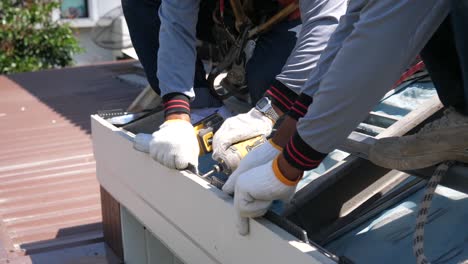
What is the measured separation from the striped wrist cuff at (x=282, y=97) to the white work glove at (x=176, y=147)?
0.92 ft

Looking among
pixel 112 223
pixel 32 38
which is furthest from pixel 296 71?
pixel 32 38

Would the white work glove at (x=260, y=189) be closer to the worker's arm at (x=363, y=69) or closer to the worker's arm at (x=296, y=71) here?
the worker's arm at (x=363, y=69)

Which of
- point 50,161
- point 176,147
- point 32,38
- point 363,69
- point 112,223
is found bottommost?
point 32,38

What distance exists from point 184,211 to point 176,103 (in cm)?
44

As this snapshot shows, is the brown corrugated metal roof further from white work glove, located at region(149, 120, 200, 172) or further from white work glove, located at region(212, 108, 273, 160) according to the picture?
white work glove, located at region(212, 108, 273, 160)

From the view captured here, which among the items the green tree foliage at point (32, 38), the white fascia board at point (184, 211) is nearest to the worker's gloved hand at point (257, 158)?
the white fascia board at point (184, 211)

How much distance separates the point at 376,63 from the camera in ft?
5.05

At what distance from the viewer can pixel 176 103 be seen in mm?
2512

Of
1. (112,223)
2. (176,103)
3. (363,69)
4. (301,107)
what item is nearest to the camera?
(363,69)

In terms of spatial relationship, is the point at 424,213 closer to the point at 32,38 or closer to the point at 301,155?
the point at 301,155

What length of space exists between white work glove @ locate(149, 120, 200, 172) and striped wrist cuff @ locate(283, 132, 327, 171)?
0.57 meters

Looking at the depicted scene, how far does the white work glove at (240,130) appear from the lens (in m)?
2.21

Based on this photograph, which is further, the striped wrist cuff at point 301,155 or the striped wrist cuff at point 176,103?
the striped wrist cuff at point 176,103

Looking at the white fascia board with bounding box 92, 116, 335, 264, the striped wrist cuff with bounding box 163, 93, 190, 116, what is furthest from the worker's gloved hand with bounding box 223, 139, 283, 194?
the striped wrist cuff with bounding box 163, 93, 190, 116
